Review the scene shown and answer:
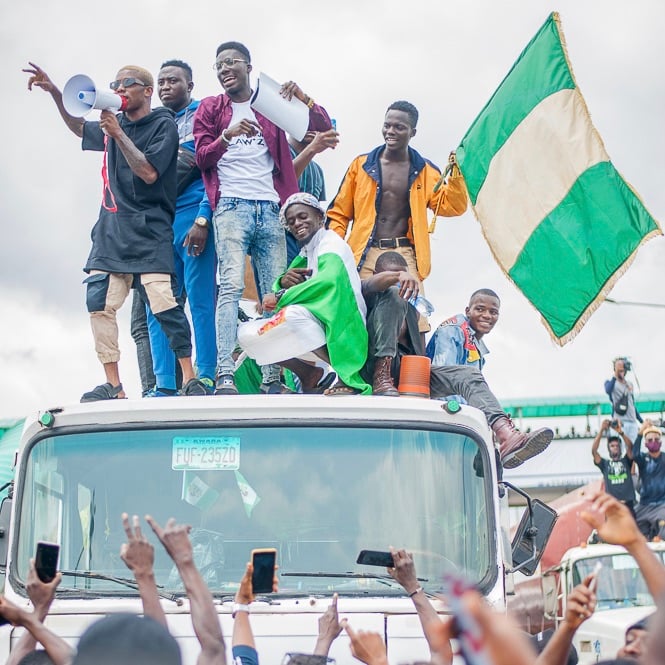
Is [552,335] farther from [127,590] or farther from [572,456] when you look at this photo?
[572,456]

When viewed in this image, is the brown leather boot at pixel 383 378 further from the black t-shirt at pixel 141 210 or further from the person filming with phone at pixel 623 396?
the person filming with phone at pixel 623 396

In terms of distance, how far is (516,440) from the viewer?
6.38 m

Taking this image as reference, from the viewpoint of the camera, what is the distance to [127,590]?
5332 millimetres

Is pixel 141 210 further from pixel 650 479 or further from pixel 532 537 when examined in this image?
pixel 650 479

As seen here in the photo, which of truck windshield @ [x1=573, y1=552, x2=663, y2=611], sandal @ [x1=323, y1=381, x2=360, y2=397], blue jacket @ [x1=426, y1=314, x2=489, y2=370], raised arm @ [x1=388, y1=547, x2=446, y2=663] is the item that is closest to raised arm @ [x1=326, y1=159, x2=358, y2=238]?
blue jacket @ [x1=426, y1=314, x2=489, y2=370]

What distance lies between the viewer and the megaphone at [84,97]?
7188mm

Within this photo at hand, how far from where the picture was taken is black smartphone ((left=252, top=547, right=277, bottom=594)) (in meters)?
4.48

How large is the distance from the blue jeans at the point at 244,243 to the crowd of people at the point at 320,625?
8.61 ft

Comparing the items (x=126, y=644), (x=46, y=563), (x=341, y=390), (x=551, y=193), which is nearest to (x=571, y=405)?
(x=551, y=193)

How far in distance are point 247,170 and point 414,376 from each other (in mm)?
1841

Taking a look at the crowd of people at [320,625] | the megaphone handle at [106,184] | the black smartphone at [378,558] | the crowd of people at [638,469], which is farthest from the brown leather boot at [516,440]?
the crowd of people at [638,469]

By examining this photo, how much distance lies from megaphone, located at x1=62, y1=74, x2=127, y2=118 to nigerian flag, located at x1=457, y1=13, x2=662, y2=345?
102 inches

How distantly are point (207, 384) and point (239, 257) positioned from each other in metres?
0.78

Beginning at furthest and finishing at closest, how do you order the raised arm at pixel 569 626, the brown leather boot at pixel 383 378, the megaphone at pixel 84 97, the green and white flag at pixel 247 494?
1. the megaphone at pixel 84 97
2. the brown leather boot at pixel 383 378
3. the green and white flag at pixel 247 494
4. the raised arm at pixel 569 626
